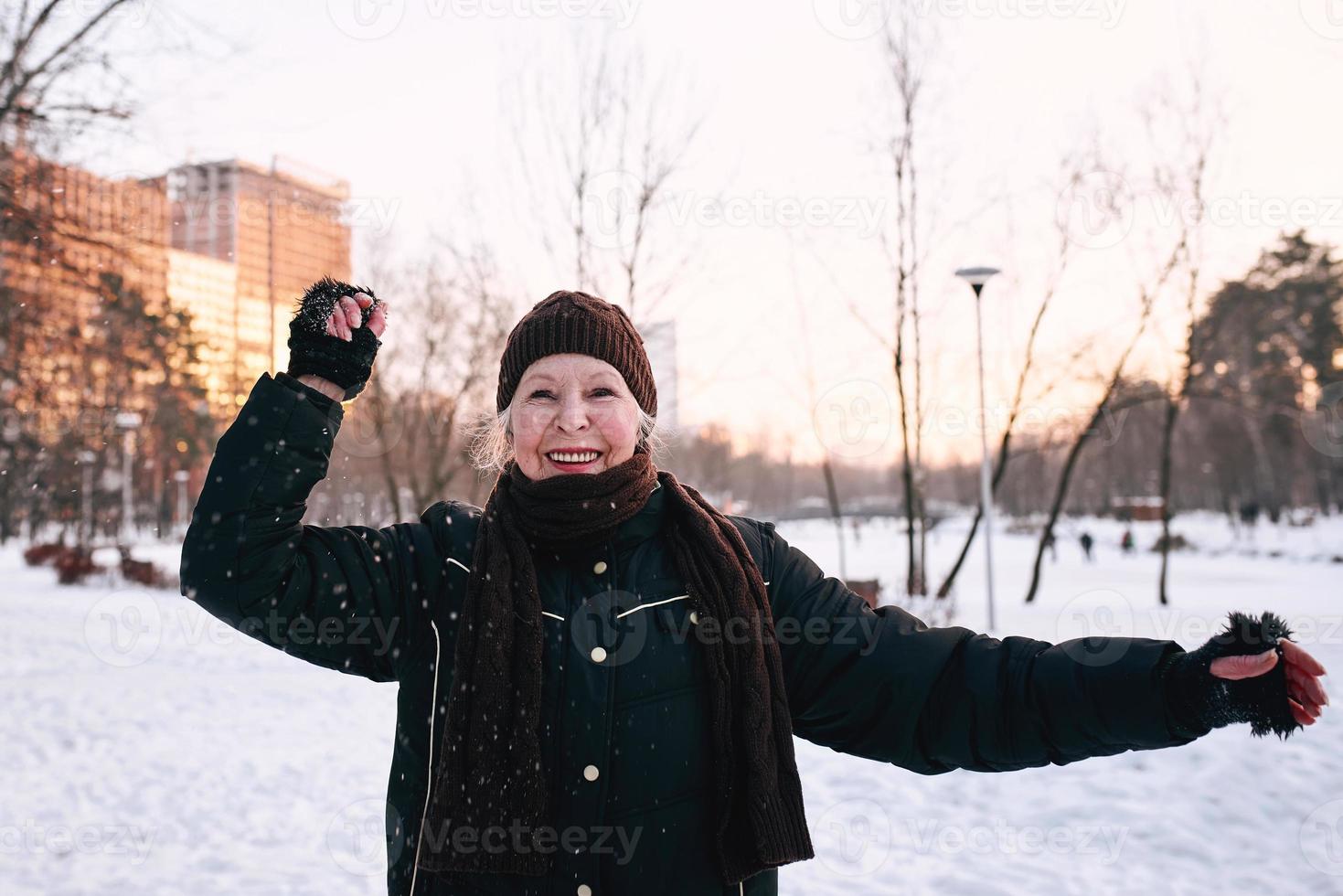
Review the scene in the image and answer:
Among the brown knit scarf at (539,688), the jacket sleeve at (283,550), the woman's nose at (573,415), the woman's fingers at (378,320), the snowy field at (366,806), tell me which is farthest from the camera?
the snowy field at (366,806)

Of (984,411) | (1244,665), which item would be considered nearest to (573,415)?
(1244,665)

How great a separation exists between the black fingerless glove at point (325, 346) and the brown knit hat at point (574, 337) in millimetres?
362

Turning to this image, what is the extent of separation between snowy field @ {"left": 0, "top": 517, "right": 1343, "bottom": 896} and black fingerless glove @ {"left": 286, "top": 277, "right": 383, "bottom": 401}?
13.0ft

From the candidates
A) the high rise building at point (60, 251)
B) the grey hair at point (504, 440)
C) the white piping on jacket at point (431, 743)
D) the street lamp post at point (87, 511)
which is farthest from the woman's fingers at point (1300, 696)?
the street lamp post at point (87, 511)

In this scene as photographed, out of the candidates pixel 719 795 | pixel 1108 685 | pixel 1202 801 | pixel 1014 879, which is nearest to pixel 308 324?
pixel 719 795

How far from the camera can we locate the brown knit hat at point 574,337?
198 cm

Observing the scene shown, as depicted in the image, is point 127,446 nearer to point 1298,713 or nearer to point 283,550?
point 283,550

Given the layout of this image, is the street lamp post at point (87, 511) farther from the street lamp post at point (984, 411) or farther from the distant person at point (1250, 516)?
the distant person at point (1250, 516)

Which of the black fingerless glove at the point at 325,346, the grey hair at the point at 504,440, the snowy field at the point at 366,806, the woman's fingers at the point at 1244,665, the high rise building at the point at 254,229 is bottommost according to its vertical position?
the snowy field at the point at 366,806

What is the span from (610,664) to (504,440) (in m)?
0.76

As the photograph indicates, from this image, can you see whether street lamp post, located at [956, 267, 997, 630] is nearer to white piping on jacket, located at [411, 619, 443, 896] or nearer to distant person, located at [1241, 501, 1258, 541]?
white piping on jacket, located at [411, 619, 443, 896]

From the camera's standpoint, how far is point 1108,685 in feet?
5.69

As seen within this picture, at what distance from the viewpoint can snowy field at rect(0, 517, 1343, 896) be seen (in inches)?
186

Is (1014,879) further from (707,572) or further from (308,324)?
(308,324)
